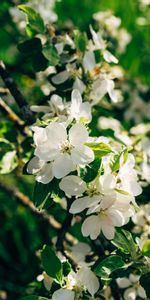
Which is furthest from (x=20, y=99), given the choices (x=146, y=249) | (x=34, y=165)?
(x=146, y=249)

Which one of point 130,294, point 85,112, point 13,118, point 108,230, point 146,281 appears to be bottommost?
point 130,294

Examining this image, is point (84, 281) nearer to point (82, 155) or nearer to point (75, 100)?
point (82, 155)

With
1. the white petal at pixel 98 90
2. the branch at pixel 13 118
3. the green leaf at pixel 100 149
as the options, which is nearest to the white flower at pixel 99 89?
the white petal at pixel 98 90

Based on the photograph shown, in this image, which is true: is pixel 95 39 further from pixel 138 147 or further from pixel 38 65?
pixel 138 147

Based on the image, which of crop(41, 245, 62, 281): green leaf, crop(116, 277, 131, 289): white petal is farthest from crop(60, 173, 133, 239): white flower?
crop(116, 277, 131, 289): white petal

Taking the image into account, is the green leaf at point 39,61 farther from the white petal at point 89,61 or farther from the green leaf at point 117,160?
the green leaf at point 117,160
